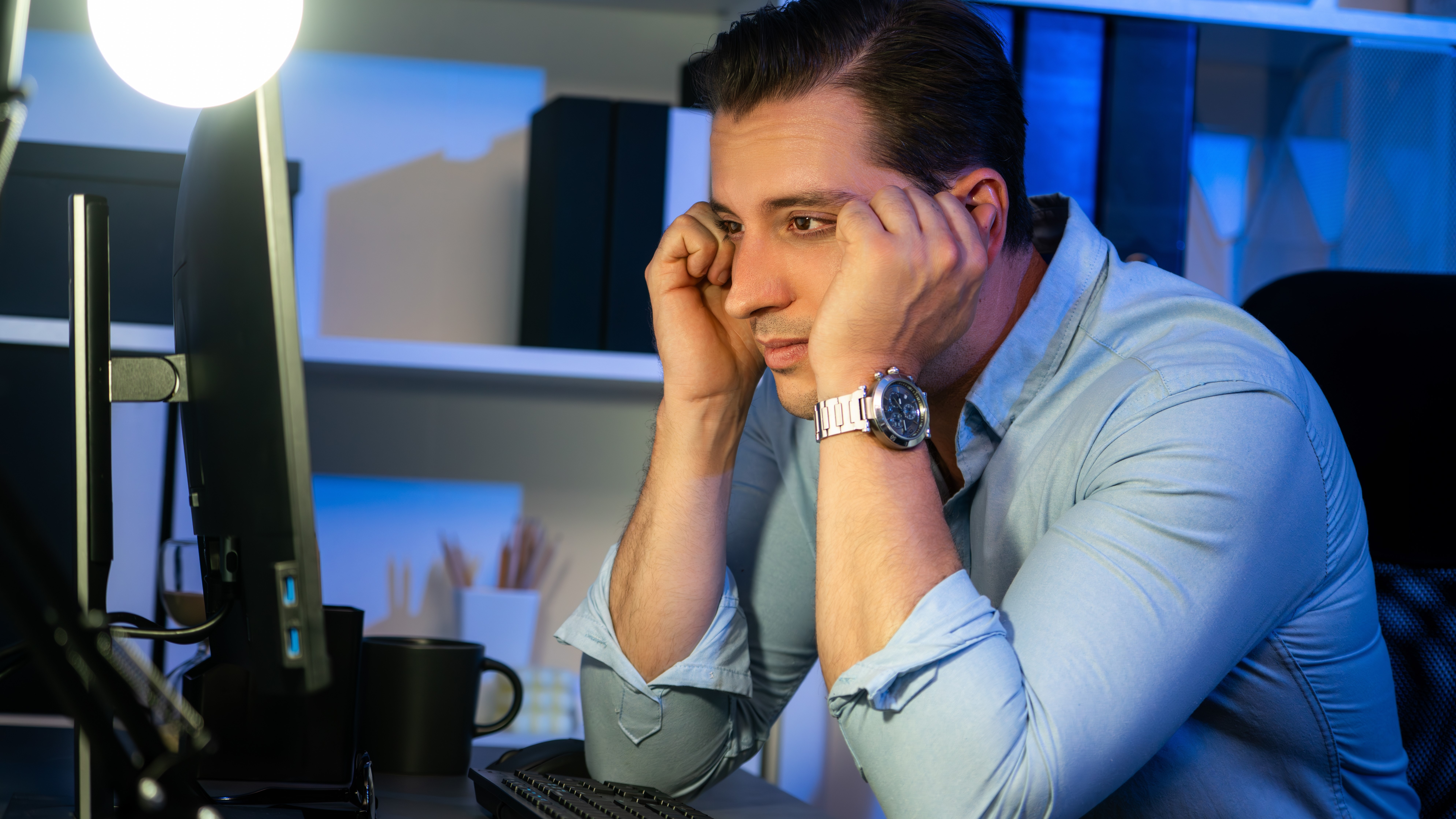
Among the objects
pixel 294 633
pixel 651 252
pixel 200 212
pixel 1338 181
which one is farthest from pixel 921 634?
pixel 1338 181

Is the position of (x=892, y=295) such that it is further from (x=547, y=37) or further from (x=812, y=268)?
(x=547, y=37)

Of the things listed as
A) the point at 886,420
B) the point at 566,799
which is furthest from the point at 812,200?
the point at 566,799

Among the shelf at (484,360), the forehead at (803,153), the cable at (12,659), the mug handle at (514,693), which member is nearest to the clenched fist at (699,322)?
the forehead at (803,153)

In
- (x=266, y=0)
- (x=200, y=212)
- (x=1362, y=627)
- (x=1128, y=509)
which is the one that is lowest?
(x=1362, y=627)

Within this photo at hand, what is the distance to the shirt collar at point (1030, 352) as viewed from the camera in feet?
3.43

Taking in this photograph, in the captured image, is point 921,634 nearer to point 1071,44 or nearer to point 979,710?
point 979,710

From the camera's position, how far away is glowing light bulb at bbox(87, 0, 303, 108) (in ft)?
2.05

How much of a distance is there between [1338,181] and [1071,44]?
0.45 m

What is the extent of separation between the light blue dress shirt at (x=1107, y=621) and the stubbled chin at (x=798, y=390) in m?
0.15

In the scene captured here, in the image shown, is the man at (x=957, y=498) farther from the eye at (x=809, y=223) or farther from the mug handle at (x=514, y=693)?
the mug handle at (x=514, y=693)

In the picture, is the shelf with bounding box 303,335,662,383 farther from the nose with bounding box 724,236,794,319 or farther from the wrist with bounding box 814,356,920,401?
the wrist with bounding box 814,356,920,401

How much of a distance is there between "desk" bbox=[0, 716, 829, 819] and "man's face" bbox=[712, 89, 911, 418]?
384 millimetres

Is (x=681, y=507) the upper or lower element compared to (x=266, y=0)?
lower

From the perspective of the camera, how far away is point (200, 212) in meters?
0.73
